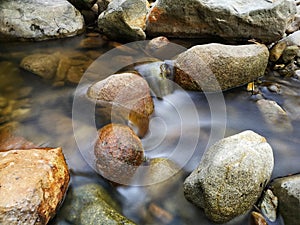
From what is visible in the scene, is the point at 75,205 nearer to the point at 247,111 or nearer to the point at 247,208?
the point at 247,208

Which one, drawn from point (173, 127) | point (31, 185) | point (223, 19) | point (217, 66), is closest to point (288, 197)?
point (173, 127)

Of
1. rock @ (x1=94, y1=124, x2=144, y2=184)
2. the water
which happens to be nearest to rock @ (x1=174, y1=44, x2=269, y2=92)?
the water

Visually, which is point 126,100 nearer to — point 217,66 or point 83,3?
point 217,66

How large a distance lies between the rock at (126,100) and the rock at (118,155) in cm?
40

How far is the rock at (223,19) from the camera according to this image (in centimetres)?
453

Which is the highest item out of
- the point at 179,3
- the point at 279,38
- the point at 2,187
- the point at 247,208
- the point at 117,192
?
the point at 179,3

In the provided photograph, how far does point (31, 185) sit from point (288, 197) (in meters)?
2.14

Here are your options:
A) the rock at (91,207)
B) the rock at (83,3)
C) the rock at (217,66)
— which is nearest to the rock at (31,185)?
the rock at (91,207)

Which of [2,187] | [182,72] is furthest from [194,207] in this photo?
[182,72]

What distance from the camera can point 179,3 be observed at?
16.5 ft

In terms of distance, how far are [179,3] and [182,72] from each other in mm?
1678

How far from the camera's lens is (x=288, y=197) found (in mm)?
2436

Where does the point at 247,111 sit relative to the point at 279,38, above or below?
below

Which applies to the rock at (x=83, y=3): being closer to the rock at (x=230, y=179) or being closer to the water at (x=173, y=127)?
the water at (x=173, y=127)
